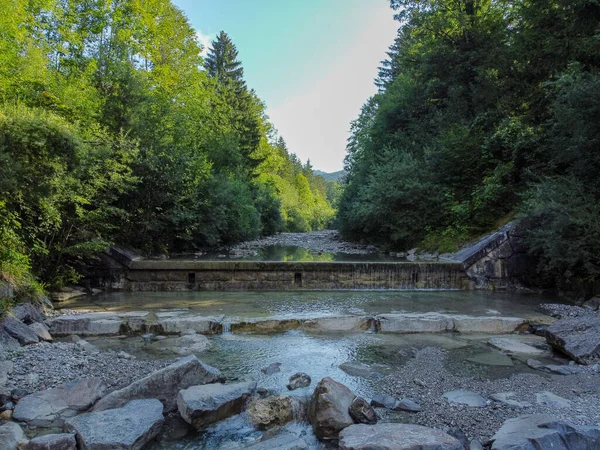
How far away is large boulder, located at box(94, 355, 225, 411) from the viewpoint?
3844 millimetres

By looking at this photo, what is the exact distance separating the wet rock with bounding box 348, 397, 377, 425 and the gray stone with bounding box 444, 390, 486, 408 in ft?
3.00

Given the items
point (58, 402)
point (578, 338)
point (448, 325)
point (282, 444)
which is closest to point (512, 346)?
point (578, 338)

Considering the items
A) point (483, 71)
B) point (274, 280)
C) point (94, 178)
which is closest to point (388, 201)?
point (483, 71)

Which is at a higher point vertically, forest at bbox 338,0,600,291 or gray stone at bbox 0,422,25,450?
forest at bbox 338,0,600,291

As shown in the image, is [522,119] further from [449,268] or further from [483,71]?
[449,268]

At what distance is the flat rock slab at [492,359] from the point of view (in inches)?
201

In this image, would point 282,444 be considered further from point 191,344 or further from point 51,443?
point 191,344

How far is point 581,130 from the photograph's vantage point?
29.9ft

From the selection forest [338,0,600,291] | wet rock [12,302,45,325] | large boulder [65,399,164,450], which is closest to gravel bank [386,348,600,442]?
large boulder [65,399,164,450]

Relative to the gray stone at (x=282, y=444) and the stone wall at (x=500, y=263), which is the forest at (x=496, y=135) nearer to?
the stone wall at (x=500, y=263)

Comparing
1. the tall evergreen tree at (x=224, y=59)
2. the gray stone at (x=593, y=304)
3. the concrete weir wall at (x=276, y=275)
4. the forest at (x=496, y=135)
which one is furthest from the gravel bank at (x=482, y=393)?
the tall evergreen tree at (x=224, y=59)

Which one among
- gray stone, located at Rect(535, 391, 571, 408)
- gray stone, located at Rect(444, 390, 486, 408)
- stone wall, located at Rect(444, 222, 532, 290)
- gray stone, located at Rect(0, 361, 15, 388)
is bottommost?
gray stone, located at Rect(444, 390, 486, 408)

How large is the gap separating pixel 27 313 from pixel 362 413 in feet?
18.8

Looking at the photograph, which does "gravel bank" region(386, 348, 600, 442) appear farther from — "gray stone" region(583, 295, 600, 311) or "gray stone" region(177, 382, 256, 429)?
"gray stone" region(583, 295, 600, 311)
